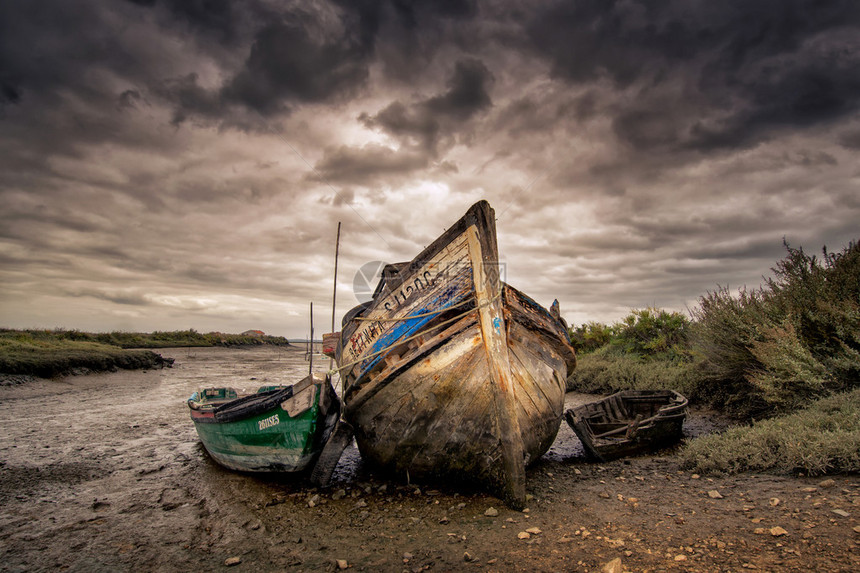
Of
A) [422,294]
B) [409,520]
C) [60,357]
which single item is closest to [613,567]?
[409,520]

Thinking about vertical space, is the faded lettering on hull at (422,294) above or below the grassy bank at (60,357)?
above

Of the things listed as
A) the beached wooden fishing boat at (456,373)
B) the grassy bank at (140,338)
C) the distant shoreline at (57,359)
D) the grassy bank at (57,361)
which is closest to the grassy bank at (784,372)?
the beached wooden fishing boat at (456,373)

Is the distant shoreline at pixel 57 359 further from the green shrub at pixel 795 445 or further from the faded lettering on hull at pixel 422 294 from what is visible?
the green shrub at pixel 795 445

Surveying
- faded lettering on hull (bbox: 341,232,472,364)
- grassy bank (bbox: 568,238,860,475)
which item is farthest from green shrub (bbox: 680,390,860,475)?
faded lettering on hull (bbox: 341,232,472,364)

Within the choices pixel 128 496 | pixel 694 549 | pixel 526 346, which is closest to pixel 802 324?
pixel 526 346

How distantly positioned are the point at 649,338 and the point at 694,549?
1407 centimetres

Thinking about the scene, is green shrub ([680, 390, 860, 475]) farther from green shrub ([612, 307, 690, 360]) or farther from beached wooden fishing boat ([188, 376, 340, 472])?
green shrub ([612, 307, 690, 360])

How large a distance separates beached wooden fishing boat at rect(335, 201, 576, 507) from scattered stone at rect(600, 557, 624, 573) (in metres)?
1.60

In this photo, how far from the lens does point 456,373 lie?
482 cm

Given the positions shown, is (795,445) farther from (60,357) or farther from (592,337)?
(60,357)

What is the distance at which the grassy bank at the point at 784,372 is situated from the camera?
15.9 ft

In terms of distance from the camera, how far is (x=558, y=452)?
292 inches

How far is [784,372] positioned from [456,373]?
6.08 m

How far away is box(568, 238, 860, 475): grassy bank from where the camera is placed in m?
4.84
